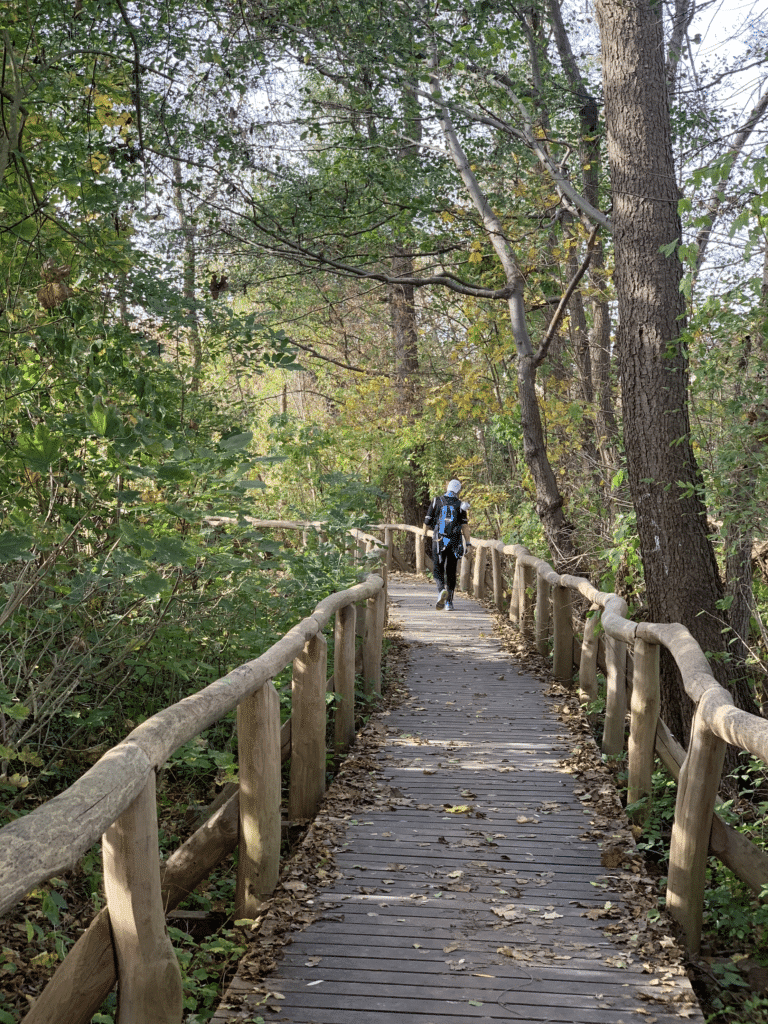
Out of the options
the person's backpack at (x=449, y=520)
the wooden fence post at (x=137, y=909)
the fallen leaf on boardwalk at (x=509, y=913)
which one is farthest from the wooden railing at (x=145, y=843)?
the person's backpack at (x=449, y=520)

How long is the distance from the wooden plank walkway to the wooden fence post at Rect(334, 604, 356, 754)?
0.37 meters

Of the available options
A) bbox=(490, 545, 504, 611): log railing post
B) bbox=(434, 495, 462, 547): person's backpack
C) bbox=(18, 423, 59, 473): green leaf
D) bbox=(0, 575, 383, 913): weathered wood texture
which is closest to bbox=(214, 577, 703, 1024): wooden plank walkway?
bbox=(0, 575, 383, 913): weathered wood texture

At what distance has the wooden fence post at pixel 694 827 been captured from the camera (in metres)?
4.09

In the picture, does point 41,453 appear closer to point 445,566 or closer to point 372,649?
point 372,649

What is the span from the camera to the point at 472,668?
33.9 ft

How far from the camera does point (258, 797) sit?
4176 mm

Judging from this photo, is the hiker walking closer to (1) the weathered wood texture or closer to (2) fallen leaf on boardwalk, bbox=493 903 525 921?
(2) fallen leaf on boardwalk, bbox=493 903 525 921

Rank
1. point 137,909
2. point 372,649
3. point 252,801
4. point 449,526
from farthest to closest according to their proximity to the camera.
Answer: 1. point 449,526
2. point 372,649
3. point 252,801
4. point 137,909

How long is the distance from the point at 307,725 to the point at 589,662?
3.27m

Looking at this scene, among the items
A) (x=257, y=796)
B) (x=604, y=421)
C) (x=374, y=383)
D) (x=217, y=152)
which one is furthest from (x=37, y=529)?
(x=374, y=383)

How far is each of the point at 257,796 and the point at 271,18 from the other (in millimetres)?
7152

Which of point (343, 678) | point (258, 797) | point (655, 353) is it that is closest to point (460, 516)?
point (343, 678)

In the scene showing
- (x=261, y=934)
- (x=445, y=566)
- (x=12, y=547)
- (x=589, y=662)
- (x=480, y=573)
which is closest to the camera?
(x=12, y=547)

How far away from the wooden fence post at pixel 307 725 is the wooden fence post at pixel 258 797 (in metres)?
1.12
